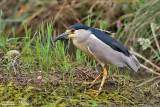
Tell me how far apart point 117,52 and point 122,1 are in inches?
124

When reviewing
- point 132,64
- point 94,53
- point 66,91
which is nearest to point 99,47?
point 94,53

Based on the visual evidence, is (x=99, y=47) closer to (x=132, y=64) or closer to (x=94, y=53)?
(x=94, y=53)

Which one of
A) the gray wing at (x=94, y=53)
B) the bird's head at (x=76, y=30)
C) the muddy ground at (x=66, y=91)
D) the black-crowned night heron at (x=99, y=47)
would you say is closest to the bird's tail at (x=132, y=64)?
the black-crowned night heron at (x=99, y=47)

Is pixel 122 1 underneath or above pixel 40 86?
above

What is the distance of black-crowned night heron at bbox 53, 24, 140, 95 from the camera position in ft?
14.0

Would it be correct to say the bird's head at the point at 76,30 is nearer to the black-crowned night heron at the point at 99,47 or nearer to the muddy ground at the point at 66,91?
the black-crowned night heron at the point at 99,47

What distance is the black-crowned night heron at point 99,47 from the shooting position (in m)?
4.28

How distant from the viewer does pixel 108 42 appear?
14.3ft

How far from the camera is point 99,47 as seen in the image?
4285mm

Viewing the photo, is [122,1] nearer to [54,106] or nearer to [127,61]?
[127,61]

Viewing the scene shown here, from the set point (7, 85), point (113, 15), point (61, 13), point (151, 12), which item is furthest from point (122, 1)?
point (7, 85)

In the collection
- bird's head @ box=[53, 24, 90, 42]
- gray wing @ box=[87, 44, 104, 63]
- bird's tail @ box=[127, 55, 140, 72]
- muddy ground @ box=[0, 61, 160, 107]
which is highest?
bird's head @ box=[53, 24, 90, 42]

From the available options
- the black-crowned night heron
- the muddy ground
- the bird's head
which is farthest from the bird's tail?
the bird's head

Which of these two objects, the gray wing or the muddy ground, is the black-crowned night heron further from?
the muddy ground
